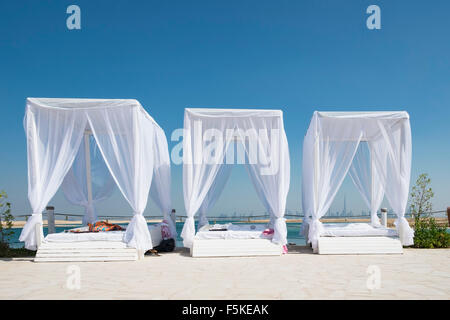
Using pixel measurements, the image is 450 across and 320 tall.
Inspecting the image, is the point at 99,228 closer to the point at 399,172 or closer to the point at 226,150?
the point at 226,150

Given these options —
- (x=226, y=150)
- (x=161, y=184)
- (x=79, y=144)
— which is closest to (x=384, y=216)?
(x=226, y=150)

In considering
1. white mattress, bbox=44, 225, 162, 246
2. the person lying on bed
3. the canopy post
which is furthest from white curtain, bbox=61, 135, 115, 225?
white mattress, bbox=44, 225, 162, 246

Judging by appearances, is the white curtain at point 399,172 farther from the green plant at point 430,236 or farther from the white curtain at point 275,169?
the white curtain at point 275,169

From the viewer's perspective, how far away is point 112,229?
240 inches

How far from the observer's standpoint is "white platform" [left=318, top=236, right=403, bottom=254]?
18.7 feet

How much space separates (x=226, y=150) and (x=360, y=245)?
2.98 metres

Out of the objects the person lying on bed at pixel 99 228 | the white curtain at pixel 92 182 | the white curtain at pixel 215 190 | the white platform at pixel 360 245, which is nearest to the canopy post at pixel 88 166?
the white curtain at pixel 92 182

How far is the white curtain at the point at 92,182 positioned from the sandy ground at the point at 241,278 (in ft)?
5.43

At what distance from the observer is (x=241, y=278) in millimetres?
4109

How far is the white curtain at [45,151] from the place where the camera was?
554 centimetres

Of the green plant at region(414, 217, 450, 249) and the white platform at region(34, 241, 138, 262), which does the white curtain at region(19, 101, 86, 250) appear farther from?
the green plant at region(414, 217, 450, 249)

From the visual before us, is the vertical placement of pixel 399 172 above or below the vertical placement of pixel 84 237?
above

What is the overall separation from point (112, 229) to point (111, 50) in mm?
4526

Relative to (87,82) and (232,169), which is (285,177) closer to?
(232,169)
